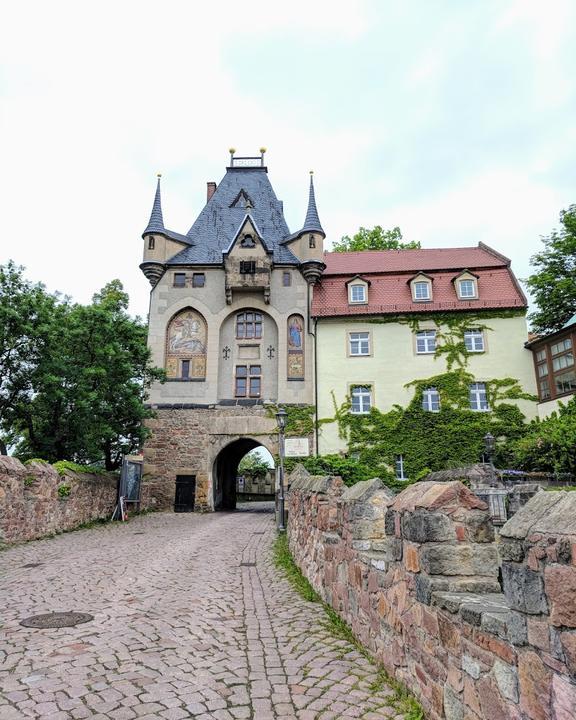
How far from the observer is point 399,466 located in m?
25.8

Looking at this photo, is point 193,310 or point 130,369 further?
point 193,310

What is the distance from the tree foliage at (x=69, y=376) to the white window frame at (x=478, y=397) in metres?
14.9

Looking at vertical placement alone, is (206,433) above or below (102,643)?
above

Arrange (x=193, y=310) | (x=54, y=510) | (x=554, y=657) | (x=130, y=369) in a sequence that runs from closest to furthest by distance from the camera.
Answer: (x=554, y=657), (x=54, y=510), (x=130, y=369), (x=193, y=310)

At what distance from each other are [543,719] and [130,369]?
19.2 meters

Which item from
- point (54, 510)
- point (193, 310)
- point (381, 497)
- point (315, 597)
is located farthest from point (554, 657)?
point (193, 310)

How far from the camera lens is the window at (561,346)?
77.6 feet

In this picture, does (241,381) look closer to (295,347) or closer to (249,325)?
(249,325)

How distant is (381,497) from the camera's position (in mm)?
5672

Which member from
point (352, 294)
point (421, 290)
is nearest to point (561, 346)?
point (421, 290)

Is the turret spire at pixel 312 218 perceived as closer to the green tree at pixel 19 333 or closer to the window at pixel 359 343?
the window at pixel 359 343

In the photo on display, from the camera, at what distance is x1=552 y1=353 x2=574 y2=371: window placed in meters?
23.5

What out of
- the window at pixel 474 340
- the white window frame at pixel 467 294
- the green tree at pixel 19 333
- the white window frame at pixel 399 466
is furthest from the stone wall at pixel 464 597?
the white window frame at pixel 467 294

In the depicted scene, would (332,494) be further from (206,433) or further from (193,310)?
(193,310)
